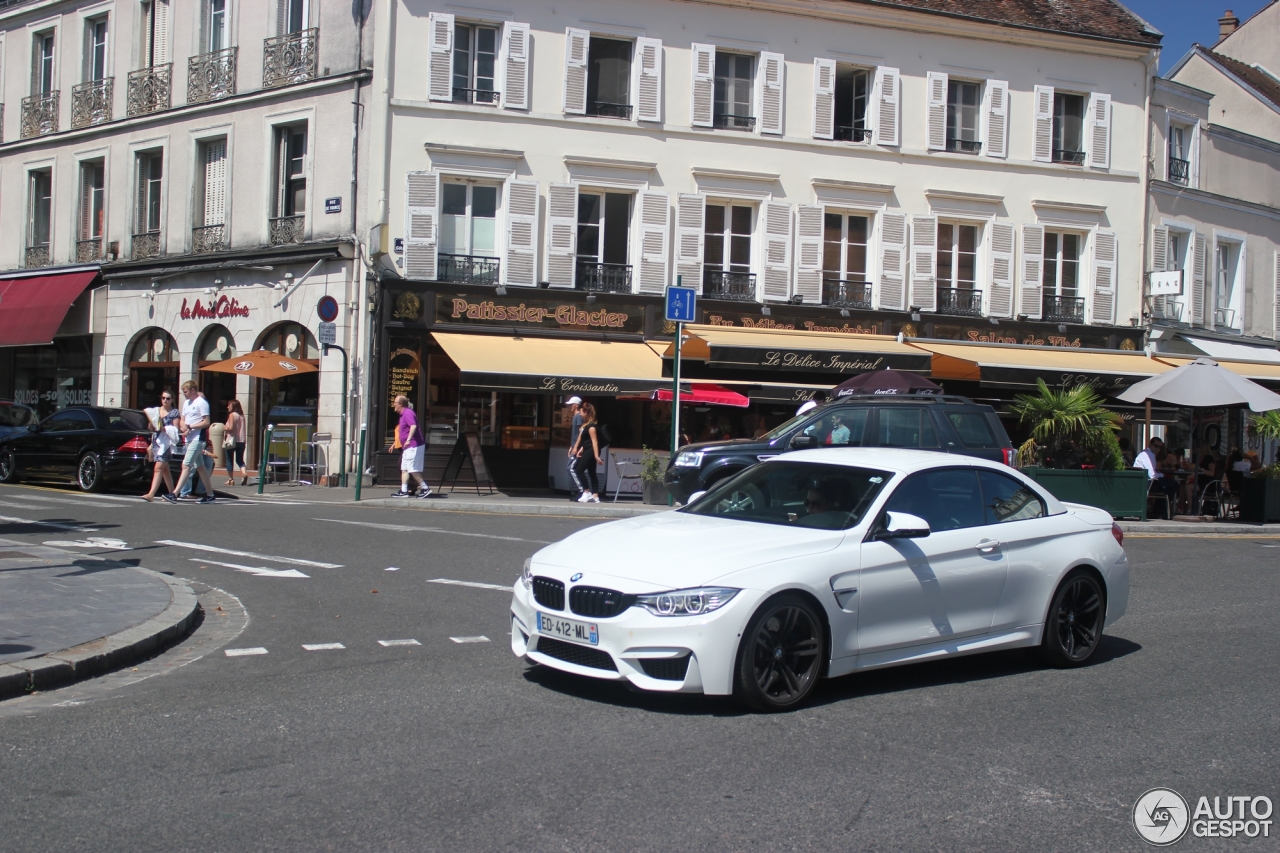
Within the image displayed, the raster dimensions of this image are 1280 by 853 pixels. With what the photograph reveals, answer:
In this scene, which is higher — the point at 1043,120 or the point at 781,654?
A: the point at 1043,120

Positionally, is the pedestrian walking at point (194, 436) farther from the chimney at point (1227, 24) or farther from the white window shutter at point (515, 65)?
the chimney at point (1227, 24)

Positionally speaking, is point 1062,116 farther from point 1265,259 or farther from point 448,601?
point 448,601

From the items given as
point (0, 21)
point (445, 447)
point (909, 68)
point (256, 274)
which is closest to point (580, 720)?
point (445, 447)

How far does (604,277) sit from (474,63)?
16.8 ft

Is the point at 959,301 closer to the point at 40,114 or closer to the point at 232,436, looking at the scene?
the point at 232,436

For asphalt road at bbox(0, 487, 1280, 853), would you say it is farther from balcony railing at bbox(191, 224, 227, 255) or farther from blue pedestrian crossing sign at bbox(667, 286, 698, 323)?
balcony railing at bbox(191, 224, 227, 255)

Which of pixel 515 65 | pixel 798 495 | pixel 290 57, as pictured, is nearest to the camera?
pixel 798 495

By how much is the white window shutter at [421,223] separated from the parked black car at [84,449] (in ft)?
19.5

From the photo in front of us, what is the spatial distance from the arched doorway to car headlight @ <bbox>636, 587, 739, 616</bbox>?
22814 mm

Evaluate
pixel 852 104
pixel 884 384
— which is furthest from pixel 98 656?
pixel 852 104

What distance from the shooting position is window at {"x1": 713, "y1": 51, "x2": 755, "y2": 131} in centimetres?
2508

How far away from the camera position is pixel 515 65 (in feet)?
77.6

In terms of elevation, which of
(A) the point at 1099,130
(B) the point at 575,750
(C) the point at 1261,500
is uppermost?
(A) the point at 1099,130

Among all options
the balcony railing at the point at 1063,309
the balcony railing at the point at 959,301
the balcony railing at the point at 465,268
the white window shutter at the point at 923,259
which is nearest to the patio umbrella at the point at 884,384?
the white window shutter at the point at 923,259
